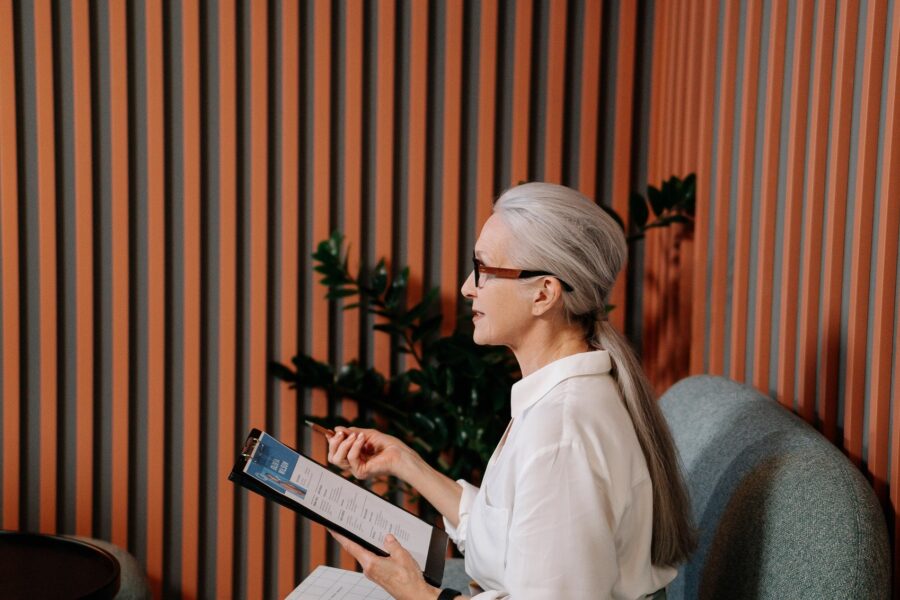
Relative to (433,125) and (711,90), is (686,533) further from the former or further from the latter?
(433,125)

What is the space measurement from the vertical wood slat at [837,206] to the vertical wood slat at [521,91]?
4.32ft

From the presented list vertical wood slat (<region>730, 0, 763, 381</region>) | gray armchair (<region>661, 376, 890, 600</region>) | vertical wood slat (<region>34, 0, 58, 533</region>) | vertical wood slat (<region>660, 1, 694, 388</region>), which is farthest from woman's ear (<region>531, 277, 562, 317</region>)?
vertical wood slat (<region>34, 0, 58, 533</region>)

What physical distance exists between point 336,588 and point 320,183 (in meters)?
1.46

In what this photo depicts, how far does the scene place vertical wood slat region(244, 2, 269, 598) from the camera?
2.89 metres

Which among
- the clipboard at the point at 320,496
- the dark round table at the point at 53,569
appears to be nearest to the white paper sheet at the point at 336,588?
the clipboard at the point at 320,496

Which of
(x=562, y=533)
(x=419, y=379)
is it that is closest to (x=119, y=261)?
(x=419, y=379)

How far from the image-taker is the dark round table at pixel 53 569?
194cm

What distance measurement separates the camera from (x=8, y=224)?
2.89 m

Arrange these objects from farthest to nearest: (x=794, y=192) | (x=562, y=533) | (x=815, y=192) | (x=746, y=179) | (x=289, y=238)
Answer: (x=289, y=238)
(x=746, y=179)
(x=794, y=192)
(x=815, y=192)
(x=562, y=533)

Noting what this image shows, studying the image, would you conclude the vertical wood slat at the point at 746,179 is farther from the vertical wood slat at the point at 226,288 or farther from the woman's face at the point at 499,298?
the vertical wood slat at the point at 226,288

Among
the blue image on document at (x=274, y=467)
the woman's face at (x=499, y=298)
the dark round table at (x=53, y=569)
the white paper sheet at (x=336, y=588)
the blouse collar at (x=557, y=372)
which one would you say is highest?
the woman's face at (x=499, y=298)

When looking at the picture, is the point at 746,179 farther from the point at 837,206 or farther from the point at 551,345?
the point at 551,345

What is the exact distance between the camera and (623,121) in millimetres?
3014

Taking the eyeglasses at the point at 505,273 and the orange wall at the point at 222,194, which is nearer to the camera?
the eyeglasses at the point at 505,273
